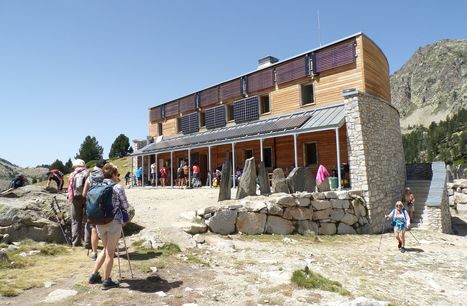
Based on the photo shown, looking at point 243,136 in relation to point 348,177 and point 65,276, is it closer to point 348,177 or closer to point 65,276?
point 348,177

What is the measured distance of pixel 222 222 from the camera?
10125 mm

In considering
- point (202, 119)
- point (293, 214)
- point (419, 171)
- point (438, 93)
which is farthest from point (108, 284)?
point (438, 93)

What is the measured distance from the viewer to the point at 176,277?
231 inches

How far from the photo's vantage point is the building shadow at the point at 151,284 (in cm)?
517

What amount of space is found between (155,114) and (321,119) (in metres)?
18.2

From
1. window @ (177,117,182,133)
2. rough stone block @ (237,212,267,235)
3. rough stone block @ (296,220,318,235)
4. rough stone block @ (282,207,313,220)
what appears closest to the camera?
rough stone block @ (237,212,267,235)

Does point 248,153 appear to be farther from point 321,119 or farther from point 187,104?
point 187,104

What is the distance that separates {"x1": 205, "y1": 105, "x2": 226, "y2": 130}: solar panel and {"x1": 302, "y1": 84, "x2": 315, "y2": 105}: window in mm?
6444

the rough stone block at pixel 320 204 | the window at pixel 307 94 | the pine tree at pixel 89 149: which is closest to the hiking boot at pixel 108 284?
the rough stone block at pixel 320 204

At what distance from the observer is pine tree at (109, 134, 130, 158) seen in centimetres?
5778

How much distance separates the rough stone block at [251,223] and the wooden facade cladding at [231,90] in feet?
45.0

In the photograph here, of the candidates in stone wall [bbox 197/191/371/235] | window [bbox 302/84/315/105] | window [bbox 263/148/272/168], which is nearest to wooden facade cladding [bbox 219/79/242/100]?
window [bbox 263/148/272/168]

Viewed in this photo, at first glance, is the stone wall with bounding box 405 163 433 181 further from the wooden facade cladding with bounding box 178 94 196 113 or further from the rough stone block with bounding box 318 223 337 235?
the wooden facade cladding with bounding box 178 94 196 113

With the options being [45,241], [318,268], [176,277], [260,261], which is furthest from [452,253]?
[45,241]
